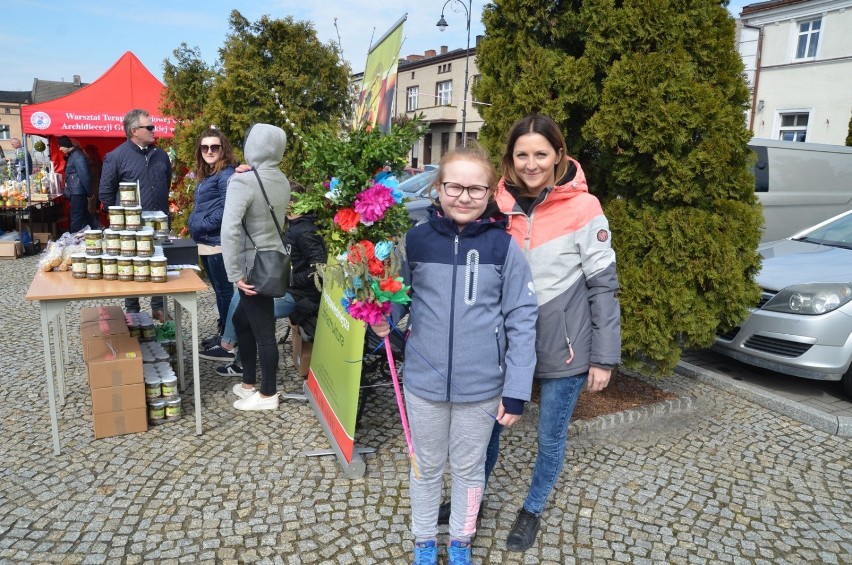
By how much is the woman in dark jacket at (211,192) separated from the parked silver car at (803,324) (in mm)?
4435

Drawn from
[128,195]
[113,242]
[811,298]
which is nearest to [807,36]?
[811,298]

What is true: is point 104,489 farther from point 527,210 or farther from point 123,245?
point 527,210

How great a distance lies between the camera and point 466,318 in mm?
2264

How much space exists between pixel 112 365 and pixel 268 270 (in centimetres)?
110

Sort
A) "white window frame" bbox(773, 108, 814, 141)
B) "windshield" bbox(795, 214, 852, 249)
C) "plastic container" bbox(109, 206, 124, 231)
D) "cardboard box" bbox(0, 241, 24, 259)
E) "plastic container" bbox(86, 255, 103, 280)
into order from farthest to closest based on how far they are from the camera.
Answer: "white window frame" bbox(773, 108, 814, 141) → "cardboard box" bbox(0, 241, 24, 259) → "windshield" bbox(795, 214, 852, 249) → "plastic container" bbox(109, 206, 124, 231) → "plastic container" bbox(86, 255, 103, 280)

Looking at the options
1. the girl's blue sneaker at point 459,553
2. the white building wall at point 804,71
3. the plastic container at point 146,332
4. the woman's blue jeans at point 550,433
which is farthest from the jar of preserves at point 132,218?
the white building wall at point 804,71

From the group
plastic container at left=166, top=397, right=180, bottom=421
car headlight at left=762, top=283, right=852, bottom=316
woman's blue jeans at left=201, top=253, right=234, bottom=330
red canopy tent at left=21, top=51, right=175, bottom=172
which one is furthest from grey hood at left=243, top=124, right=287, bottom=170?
red canopy tent at left=21, top=51, right=175, bottom=172

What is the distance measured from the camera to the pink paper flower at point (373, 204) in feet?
7.64

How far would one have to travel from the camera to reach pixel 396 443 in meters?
3.71

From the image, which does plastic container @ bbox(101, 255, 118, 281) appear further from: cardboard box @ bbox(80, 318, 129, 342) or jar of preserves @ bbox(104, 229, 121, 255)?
cardboard box @ bbox(80, 318, 129, 342)

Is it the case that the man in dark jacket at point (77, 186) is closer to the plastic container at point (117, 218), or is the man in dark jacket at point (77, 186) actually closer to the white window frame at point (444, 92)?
the plastic container at point (117, 218)

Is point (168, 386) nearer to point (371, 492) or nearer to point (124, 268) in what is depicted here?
point (124, 268)

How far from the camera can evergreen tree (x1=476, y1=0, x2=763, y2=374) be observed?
3.67 metres

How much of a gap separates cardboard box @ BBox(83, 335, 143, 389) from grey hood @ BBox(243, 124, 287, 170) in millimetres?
1439
